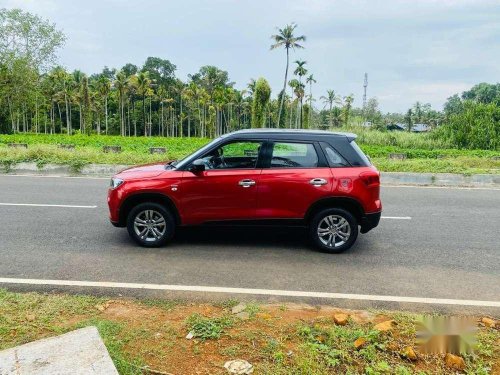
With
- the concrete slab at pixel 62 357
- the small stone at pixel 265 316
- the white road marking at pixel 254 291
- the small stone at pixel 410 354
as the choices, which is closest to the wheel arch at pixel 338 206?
the white road marking at pixel 254 291

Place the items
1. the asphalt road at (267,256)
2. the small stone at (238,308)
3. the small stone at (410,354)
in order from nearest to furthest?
the small stone at (410,354), the small stone at (238,308), the asphalt road at (267,256)

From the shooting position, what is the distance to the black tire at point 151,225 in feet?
20.0

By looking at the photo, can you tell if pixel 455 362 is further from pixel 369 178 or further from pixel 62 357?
pixel 369 178

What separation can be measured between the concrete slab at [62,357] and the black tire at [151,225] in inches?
112

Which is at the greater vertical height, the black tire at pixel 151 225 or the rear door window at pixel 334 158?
the rear door window at pixel 334 158

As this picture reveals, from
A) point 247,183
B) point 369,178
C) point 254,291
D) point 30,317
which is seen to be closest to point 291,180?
point 247,183

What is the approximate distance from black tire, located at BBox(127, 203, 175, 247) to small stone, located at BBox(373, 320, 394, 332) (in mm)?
3456

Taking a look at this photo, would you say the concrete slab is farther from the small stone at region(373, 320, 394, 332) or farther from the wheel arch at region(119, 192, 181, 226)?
the wheel arch at region(119, 192, 181, 226)

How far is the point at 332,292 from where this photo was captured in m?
4.64

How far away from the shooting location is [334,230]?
607 cm

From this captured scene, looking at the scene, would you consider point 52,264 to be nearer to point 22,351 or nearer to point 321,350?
point 22,351

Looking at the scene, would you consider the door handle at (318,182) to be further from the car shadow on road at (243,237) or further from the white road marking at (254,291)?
the white road marking at (254,291)

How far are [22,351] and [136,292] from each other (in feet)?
5.01

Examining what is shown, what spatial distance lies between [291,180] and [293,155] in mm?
420
